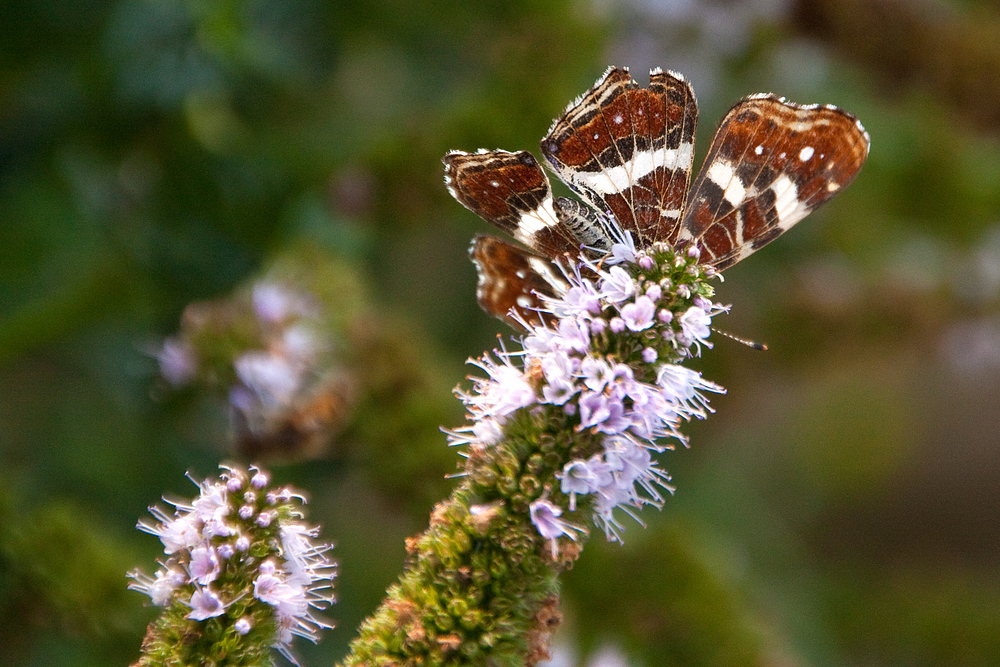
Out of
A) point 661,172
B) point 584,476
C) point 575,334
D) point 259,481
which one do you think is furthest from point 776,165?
point 259,481

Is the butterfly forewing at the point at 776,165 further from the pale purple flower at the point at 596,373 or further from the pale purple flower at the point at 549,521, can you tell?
the pale purple flower at the point at 549,521

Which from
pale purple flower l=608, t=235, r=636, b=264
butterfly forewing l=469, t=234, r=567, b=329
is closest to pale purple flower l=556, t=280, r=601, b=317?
pale purple flower l=608, t=235, r=636, b=264

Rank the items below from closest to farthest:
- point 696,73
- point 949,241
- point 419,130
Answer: point 419,130, point 696,73, point 949,241

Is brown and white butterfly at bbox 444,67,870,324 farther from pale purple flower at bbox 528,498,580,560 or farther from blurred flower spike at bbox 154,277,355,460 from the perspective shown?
blurred flower spike at bbox 154,277,355,460

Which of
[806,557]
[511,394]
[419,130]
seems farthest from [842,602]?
[511,394]

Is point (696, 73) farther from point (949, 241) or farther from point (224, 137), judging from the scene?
point (224, 137)

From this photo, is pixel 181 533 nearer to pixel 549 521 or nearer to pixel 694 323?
pixel 549 521

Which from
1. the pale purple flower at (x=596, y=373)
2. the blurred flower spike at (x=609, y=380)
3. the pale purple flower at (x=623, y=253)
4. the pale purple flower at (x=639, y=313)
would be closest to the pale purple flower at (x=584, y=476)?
the blurred flower spike at (x=609, y=380)
